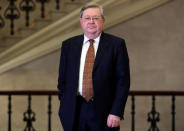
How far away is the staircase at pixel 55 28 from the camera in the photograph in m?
4.96

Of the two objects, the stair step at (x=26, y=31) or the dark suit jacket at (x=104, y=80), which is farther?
A: the stair step at (x=26, y=31)

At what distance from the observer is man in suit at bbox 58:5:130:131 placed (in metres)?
2.46

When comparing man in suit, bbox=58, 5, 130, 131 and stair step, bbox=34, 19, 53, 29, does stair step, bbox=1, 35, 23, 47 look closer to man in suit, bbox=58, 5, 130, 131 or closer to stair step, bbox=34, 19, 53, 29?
stair step, bbox=34, 19, 53, 29

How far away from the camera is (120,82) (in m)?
2.47

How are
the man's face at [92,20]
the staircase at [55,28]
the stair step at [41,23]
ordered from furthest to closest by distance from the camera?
the stair step at [41,23]
the staircase at [55,28]
the man's face at [92,20]

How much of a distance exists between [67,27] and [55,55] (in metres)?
0.38

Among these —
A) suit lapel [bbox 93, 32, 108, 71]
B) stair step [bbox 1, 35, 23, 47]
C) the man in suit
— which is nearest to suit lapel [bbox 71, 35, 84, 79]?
the man in suit

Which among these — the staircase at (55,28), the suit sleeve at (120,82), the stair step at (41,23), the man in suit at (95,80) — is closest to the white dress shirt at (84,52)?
the man in suit at (95,80)

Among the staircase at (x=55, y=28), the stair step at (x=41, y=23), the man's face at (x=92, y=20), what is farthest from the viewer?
the stair step at (x=41, y=23)

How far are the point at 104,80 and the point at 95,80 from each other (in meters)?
0.05

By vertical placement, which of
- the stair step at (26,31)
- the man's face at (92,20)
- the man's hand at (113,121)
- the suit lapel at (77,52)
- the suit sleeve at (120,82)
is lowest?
the man's hand at (113,121)

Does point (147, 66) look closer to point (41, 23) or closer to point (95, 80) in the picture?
point (41, 23)

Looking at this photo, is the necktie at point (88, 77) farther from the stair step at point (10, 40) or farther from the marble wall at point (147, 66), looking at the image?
the stair step at point (10, 40)

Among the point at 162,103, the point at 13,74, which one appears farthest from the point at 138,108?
the point at 13,74
